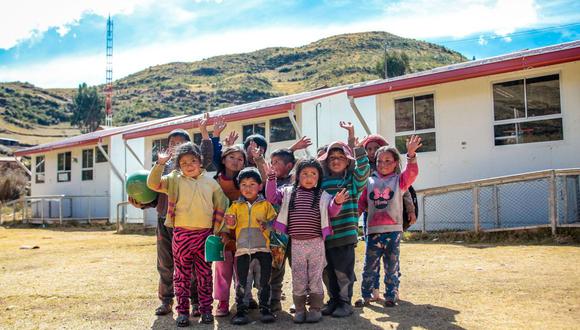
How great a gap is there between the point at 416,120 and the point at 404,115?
0.33 m

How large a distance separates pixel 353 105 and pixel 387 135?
1079 millimetres

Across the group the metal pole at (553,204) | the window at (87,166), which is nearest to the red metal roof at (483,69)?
the metal pole at (553,204)

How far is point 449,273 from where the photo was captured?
21.5ft

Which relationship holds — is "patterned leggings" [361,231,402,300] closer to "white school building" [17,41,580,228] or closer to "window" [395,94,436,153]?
"white school building" [17,41,580,228]

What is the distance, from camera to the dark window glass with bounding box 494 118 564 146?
1078 cm

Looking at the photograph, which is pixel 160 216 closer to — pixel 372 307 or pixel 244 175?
pixel 244 175

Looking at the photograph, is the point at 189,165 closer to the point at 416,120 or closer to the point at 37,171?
the point at 416,120

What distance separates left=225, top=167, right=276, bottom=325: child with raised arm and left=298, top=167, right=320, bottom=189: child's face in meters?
0.37

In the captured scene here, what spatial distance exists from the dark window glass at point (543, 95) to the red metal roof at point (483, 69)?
0.53 meters

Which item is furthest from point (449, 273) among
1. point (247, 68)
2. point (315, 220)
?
point (247, 68)

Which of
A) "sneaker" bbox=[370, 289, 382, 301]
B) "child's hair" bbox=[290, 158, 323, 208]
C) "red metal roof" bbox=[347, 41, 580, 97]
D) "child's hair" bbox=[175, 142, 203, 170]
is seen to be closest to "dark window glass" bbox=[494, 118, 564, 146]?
"red metal roof" bbox=[347, 41, 580, 97]

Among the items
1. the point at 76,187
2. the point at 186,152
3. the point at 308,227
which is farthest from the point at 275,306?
the point at 76,187

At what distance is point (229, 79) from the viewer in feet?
299

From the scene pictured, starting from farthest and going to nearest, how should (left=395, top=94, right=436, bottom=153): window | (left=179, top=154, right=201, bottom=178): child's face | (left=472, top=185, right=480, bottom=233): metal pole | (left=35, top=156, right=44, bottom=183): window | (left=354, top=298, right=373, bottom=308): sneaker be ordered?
(left=35, top=156, right=44, bottom=183): window < (left=395, top=94, right=436, bottom=153): window < (left=472, top=185, right=480, bottom=233): metal pole < (left=354, top=298, right=373, bottom=308): sneaker < (left=179, top=154, right=201, bottom=178): child's face
